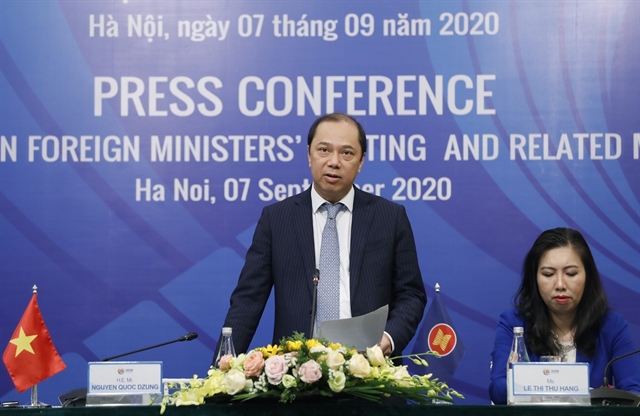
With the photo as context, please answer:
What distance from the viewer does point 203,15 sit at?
4.25 metres

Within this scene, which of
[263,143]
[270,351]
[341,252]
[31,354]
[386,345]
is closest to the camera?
[270,351]

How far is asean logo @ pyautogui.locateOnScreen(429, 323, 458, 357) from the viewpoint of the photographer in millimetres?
4051

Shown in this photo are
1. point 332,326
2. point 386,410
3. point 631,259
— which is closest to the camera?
point 386,410

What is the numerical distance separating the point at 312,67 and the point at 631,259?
1796mm

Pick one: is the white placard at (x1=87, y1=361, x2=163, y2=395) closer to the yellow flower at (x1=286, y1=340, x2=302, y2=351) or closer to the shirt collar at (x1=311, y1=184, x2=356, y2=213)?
the yellow flower at (x1=286, y1=340, x2=302, y2=351)

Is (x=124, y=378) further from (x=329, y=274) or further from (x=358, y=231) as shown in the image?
(x=358, y=231)

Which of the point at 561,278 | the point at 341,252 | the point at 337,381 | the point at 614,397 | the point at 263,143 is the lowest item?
the point at 614,397

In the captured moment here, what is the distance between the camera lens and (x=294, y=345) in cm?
211

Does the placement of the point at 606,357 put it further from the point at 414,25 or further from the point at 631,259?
the point at 414,25

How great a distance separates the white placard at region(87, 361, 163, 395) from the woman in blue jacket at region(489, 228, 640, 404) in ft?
4.05

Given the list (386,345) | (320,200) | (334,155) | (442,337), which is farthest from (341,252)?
(442,337)

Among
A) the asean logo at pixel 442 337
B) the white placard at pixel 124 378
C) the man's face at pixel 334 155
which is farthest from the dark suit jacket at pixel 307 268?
the asean logo at pixel 442 337

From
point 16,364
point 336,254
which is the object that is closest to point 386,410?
point 336,254

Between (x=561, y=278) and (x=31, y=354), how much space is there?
2.14m
